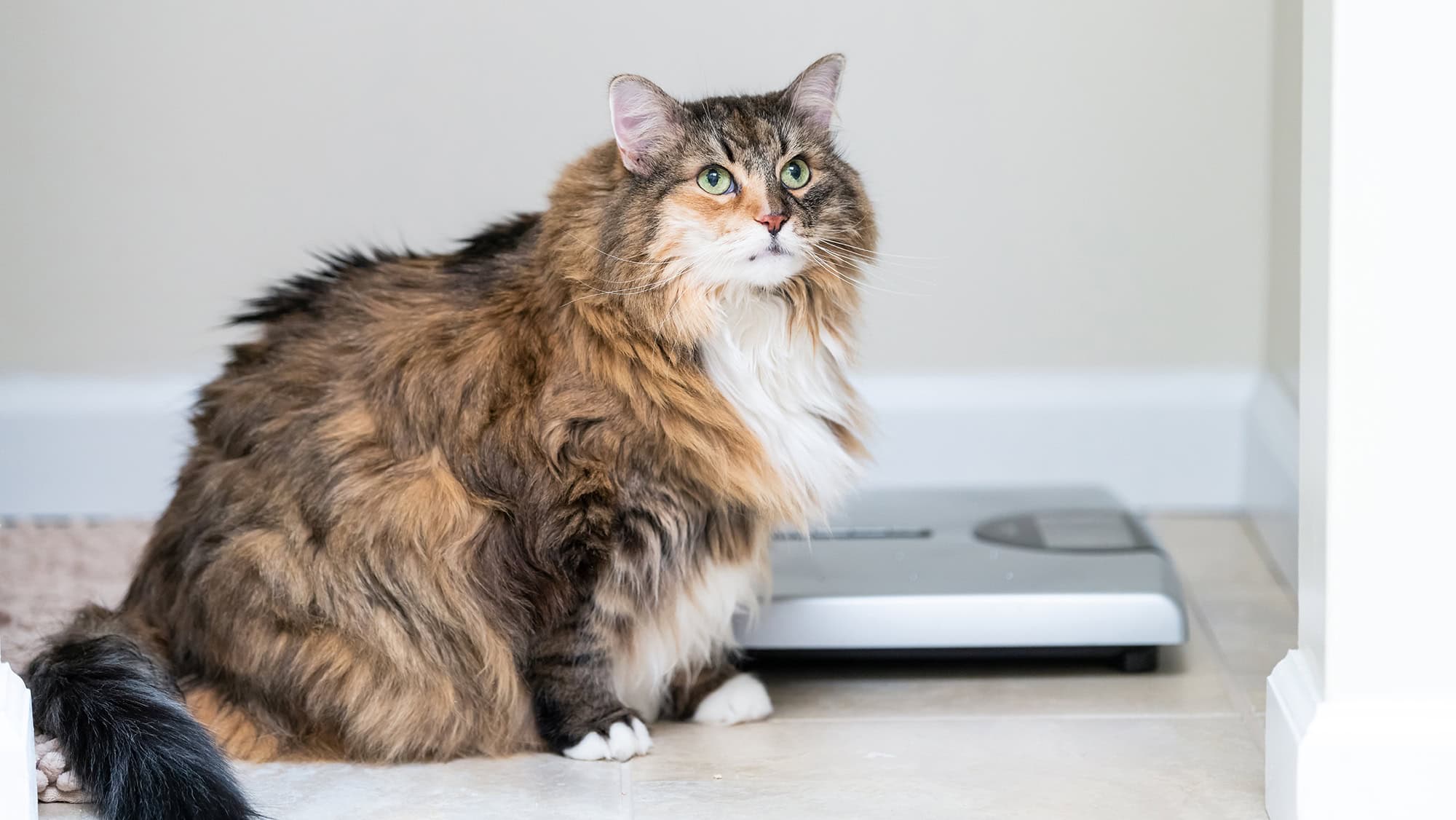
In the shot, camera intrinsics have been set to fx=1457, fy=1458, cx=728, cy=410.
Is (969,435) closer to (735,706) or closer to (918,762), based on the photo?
(735,706)

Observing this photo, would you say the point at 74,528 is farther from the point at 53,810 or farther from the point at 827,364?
the point at 827,364

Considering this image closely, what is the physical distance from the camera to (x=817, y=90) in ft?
5.80

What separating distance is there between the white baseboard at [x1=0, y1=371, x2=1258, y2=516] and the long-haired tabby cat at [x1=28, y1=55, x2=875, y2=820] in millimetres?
1164

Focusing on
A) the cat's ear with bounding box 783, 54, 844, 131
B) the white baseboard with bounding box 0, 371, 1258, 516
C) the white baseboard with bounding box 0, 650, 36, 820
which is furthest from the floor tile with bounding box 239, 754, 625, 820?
the white baseboard with bounding box 0, 371, 1258, 516

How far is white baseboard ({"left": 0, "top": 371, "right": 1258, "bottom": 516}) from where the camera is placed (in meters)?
2.87

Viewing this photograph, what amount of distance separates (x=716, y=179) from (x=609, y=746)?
0.69 meters

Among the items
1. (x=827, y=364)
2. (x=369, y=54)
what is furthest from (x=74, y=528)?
(x=827, y=364)

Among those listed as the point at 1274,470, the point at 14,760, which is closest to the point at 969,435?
the point at 1274,470

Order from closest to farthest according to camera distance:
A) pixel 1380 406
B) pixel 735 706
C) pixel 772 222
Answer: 1. pixel 1380 406
2. pixel 772 222
3. pixel 735 706

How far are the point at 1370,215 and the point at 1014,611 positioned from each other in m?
0.84

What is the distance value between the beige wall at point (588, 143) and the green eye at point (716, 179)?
1074 millimetres

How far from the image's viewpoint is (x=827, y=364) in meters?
1.80

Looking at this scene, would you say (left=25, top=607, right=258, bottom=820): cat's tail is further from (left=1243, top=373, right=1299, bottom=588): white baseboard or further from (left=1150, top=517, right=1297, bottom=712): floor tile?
(left=1243, top=373, right=1299, bottom=588): white baseboard

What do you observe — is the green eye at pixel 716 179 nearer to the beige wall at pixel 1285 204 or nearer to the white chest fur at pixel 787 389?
the white chest fur at pixel 787 389
